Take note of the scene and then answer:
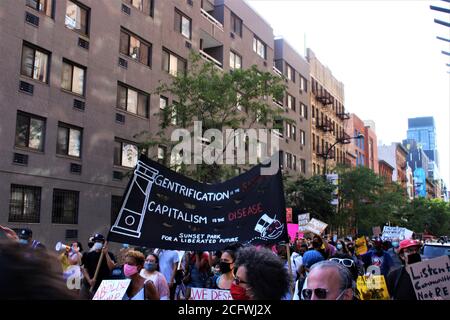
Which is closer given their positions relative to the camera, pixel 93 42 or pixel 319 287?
pixel 319 287

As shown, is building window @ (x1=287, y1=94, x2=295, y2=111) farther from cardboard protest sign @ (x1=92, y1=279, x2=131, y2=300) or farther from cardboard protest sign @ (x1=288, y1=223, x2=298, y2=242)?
cardboard protest sign @ (x1=92, y1=279, x2=131, y2=300)

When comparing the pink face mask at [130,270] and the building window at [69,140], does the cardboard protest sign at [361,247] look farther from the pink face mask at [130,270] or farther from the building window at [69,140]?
the building window at [69,140]

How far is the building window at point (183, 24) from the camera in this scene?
102ft

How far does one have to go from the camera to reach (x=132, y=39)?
27625mm

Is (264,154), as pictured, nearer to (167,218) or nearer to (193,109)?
(193,109)

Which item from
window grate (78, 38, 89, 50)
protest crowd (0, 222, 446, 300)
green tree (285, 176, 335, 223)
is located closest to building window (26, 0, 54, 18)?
window grate (78, 38, 89, 50)

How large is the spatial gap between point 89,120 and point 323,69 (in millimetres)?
39956

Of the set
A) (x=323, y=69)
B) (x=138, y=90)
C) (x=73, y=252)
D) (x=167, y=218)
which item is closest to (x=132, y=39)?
(x=138, y=90)

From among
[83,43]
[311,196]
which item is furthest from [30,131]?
[311,196]

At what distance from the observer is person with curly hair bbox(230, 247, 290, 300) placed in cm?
379

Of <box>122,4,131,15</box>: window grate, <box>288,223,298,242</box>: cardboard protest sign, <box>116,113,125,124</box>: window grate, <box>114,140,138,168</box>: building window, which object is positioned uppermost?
<box>122,4,131,15</box>: window grate

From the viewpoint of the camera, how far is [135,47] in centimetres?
2781

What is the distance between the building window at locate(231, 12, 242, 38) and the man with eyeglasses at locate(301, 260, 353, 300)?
114 feet

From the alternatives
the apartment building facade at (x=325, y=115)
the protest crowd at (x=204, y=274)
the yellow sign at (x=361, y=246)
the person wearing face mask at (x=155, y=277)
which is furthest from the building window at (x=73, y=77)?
the apartment building facade at (x=325, y=115)
